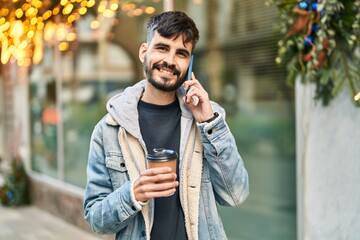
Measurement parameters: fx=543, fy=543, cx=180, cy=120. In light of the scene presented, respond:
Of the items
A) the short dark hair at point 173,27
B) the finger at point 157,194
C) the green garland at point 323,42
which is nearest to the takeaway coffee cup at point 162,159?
the finger at point 157,194

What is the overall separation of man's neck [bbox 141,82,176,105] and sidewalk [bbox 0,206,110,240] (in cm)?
421

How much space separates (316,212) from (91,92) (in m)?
4.18

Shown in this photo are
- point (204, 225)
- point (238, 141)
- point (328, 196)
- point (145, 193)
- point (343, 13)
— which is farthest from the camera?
point (238, 141)

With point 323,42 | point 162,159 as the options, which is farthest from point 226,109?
point 162,159

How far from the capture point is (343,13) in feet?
10.7

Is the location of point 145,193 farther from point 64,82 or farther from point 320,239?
point 64,82

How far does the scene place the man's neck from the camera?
6.82ft

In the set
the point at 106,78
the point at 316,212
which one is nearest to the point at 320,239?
the point at 316,212

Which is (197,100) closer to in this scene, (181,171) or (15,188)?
(181,171)

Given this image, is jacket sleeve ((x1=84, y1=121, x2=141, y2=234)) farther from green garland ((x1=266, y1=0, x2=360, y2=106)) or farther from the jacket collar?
green garland ((x1=266, y1=0, x2=360, y2=106))

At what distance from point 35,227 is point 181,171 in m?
5.72

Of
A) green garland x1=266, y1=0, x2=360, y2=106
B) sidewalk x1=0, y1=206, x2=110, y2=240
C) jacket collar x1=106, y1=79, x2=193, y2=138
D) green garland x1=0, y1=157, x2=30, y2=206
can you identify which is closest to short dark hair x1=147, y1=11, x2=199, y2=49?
jacket collar x1=106, y1=79, x2=193, y2=138

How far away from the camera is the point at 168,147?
2.07 m

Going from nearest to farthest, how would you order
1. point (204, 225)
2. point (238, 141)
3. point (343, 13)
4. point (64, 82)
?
point (204, 225) < point (343, 13) < point (238, 141) < point (64, 82)
